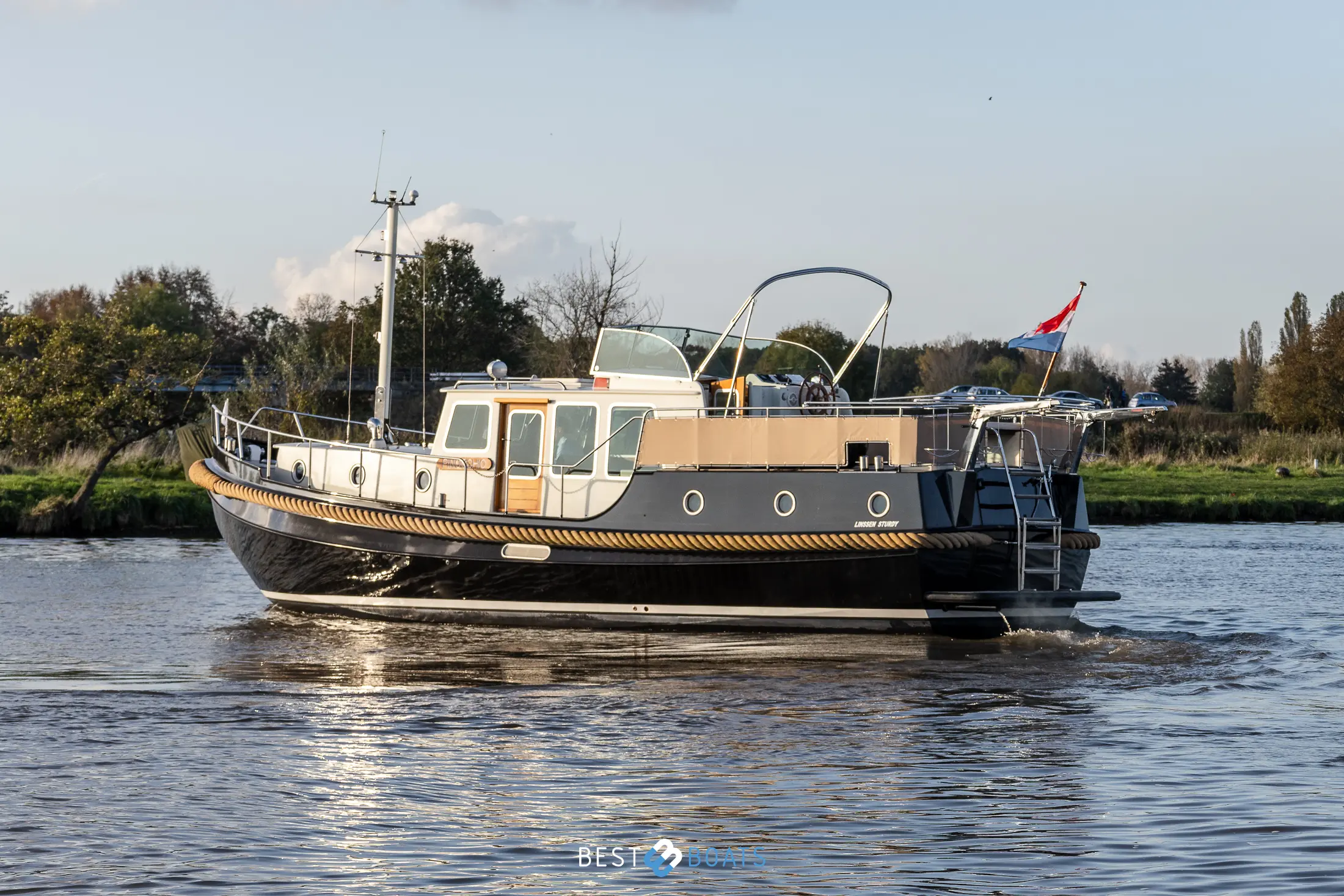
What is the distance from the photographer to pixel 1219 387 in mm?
85938

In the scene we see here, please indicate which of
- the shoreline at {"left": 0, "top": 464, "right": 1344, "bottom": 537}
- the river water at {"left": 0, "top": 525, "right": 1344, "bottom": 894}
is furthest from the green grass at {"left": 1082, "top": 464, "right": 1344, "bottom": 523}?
the river water at {"left": 0, "top": 525, "right": 1344, "bottom": 894}

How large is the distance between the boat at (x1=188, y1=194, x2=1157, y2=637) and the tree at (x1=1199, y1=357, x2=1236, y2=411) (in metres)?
72.1

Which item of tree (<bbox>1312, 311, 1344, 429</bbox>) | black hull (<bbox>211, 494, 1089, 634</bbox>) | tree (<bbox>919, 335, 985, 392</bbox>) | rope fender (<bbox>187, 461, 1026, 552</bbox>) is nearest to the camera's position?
rope fender (<bbox>187, 461, 1026, 552</bbox>)

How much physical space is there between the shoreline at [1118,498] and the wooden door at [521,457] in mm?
13873

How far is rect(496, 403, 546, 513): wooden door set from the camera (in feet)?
51.3

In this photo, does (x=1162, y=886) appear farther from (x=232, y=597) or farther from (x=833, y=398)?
(x=232, y=597)

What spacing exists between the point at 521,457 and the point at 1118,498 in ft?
71.7

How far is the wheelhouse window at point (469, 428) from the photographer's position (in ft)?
52.3

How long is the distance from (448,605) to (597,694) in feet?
13.8

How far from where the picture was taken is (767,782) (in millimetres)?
9094

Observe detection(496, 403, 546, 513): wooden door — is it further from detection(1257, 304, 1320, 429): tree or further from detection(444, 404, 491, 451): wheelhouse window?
detection(1257, 304, 1320, 429): tree

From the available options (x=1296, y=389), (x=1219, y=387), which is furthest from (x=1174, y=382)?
(x=1296, y=389)

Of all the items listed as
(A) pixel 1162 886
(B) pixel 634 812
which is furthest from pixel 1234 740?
(B) pixel 634 812

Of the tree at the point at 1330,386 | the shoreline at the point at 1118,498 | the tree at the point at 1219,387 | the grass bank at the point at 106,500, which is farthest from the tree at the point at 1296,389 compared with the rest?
the grass bank at the point at 106,500
